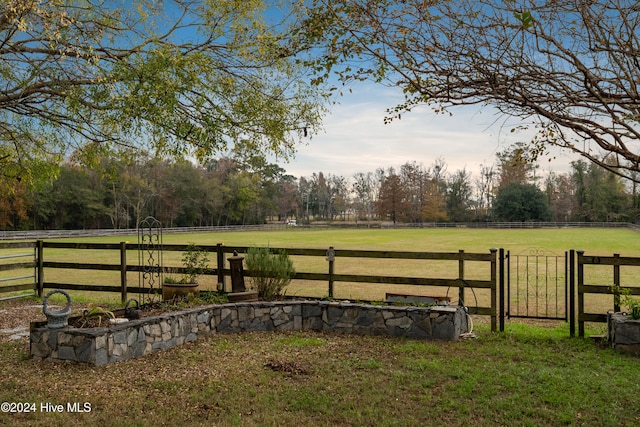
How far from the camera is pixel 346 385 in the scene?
5.09m

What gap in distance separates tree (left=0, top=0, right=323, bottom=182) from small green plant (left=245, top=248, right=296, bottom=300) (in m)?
2.02

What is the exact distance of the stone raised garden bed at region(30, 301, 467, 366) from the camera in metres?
5.81

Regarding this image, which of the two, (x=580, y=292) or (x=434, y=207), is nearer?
(x=580, y=292)

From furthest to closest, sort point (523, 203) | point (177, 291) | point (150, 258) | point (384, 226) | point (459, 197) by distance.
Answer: point (459, 197) → point (384, 226) → point (523, 203) → point (150, 258) → point (177, 291)

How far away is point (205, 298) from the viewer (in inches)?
325

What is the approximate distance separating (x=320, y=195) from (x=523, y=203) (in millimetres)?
34926

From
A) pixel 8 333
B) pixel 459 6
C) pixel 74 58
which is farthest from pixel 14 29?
pixel 459 6

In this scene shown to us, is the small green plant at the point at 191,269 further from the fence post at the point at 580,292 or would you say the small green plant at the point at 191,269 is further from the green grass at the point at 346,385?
the fence post at the point at 580,292

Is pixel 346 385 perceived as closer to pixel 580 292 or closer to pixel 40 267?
pixel 580 292


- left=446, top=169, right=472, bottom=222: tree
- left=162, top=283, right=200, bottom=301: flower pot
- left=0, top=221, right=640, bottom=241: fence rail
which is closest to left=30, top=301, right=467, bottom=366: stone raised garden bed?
left=162, top=283, right=200, bottom=301: flower pot

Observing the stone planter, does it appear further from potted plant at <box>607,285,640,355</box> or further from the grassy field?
the grassy field

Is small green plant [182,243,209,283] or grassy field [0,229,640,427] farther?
small green plant [182,243,209,283]

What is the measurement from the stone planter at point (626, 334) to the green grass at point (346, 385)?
222 millimetres

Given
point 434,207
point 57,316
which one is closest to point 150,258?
point 57,316
